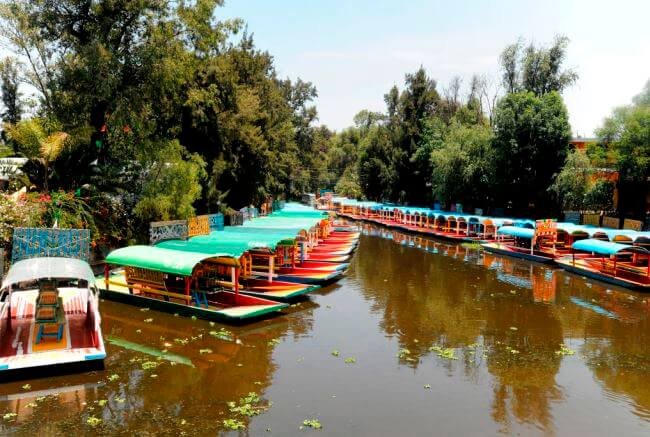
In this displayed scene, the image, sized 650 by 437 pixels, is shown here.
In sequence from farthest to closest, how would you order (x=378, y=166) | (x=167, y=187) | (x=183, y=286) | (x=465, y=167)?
(x=378, y=166) → (x=465, y=167) → (x=167, y=187) → (x=183, y=286)

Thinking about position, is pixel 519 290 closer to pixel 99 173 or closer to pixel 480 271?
pixel 480 271

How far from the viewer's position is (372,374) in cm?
1262

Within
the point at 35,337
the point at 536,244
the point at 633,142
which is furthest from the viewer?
the point at 633,142

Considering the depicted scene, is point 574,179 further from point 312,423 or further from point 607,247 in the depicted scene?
point 312,423

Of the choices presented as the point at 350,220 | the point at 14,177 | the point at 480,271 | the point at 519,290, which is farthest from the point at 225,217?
the point at 350,220

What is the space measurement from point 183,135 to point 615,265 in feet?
81.6

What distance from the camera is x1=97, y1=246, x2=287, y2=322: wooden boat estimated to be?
16.0 meters

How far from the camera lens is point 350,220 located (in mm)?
62938

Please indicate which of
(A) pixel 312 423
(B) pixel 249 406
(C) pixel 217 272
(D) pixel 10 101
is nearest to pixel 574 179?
(C) pixel 217 272

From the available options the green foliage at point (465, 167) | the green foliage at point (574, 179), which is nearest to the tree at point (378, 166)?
the green foliage at point (465, 167)

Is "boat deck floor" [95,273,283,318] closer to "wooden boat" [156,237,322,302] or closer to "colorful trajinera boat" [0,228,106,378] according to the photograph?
"wooden boat" [156,237,322,302]

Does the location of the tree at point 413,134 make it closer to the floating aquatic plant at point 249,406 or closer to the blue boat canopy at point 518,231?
the blue boat canopy at point 518,231

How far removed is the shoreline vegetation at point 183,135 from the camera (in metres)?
22.4

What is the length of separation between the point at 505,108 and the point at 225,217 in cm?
2584
